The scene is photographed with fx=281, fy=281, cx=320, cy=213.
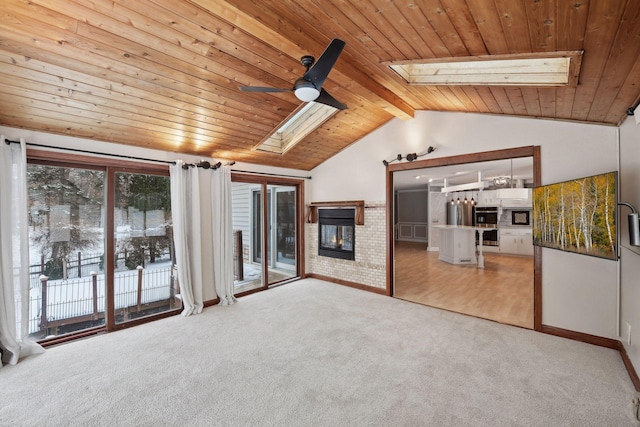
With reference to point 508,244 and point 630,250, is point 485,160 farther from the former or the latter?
point 508,244

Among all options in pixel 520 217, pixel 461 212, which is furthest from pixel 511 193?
pixel 520 217

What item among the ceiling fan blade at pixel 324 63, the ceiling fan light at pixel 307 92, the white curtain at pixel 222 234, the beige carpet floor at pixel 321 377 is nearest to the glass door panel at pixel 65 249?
the beige carpet floor at pixel 321 377

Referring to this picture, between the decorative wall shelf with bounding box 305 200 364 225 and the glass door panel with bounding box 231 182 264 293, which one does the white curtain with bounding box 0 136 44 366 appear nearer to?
the glass door panel with bounding box 231 182 264 293

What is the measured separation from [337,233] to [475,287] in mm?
2759

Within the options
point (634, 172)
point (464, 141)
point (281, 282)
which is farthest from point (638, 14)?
point (281, 282)

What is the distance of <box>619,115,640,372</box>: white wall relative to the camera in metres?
2.41

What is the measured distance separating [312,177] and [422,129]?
2.54 metres

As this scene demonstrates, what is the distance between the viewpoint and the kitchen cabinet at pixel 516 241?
A: 866 centimetres

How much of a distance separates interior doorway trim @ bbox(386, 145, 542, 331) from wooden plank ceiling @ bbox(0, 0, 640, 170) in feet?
1.56

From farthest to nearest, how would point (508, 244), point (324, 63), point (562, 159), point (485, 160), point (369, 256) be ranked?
1. point (508, 244)
2. point (369, 256)
3. point (485, 160)
4. point (562, 159)
5. point (324, 63)

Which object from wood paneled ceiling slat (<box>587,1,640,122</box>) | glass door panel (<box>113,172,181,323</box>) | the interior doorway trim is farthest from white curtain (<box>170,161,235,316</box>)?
wood paneled ceiling slat (<box>587,1,640,122</box>)

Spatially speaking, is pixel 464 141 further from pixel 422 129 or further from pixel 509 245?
pixel 509 245

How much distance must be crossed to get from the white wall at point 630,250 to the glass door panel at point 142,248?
5151 millimetres

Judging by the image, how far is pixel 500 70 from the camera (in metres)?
2.75
